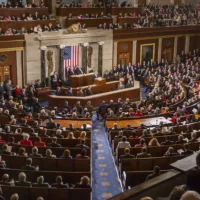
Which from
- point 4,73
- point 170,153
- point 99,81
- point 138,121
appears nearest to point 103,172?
point 170,153

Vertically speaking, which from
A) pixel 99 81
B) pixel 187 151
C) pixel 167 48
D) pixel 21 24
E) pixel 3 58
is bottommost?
pixel 99 81

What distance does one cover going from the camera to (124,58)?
28203 millimetres

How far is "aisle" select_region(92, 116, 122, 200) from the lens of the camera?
30.6 ft

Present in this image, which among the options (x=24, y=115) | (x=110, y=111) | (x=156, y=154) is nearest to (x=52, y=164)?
(x=156, y=154)

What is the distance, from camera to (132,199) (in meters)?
4.62

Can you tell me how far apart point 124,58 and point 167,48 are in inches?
191

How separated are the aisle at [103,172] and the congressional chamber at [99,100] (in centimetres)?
3

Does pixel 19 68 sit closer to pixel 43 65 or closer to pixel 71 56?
pixel 43 65

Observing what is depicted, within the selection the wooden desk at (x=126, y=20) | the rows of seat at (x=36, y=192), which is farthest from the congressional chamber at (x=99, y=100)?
the wooden desk at (x=126, y=20)

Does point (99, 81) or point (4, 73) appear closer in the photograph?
point (99, 81)

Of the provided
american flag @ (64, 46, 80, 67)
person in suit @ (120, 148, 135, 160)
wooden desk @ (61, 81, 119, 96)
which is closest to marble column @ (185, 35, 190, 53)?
american flag @ (64, 46, 80, 67)

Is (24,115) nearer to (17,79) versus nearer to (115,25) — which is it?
(17,79)

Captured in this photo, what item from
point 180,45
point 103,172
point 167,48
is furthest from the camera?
point 180,45

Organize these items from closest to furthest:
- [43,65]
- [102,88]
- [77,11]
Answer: [102,88], [43,65], [77,11]
